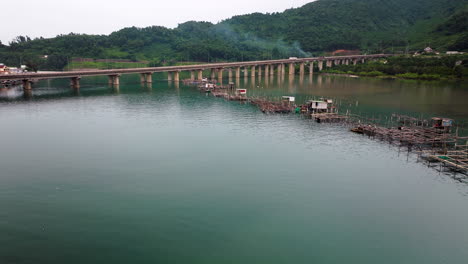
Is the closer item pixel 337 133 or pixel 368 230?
pixel 368 230

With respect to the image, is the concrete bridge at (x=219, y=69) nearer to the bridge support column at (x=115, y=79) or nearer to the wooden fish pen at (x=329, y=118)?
the bridge support column at (x=115, y=79)

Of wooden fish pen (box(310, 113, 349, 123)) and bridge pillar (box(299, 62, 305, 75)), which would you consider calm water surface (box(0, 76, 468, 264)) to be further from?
bridge pillar (box(299, 62, 305, 75))

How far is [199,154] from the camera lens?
4478 centimetres

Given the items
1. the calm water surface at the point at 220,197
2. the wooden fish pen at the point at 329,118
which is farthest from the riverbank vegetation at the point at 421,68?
the calm water surface at the point at 220,197

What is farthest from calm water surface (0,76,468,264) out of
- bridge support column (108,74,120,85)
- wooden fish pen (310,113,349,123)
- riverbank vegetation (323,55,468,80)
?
riverbank vegetation (323,55,468,80)

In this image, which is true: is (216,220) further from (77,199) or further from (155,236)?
(77,199)

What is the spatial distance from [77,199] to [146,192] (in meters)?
6.38

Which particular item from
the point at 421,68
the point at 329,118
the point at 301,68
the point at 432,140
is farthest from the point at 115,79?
the point at 421,68

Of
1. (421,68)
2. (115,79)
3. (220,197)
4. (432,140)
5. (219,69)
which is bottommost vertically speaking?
(220,197)

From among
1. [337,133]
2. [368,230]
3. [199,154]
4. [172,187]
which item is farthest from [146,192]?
[337,133]

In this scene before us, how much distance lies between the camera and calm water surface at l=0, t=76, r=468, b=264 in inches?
982

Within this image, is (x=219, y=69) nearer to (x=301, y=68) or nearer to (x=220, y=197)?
(x=301, y=68)

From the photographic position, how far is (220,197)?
107ft

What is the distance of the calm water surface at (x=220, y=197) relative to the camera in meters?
25.0
